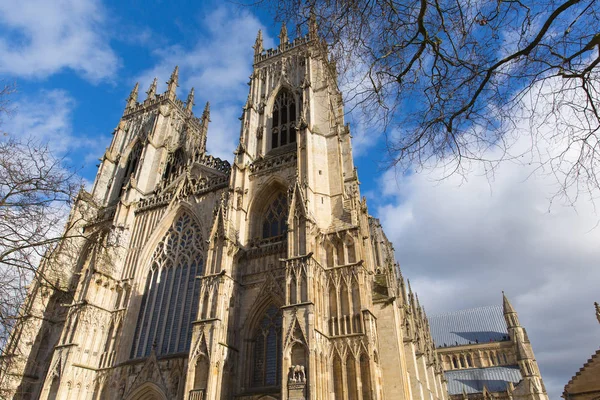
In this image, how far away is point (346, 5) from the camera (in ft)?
17.1

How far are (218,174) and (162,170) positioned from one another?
7.61 metres

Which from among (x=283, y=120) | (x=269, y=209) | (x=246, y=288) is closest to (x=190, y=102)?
(x=283, y=120)

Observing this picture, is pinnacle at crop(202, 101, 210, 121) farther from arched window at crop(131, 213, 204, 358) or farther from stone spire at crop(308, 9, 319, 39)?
stone spire at crop(308, 9, 319, 39)

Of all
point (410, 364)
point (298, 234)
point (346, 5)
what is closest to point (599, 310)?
point (410, 364)

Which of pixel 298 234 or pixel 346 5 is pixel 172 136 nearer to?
pixel 298 234

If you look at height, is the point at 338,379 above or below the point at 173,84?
below

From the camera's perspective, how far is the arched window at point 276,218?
A: 2089 centimetres

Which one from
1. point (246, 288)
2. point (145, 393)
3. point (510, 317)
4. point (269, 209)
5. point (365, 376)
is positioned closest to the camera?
point (365, 376)

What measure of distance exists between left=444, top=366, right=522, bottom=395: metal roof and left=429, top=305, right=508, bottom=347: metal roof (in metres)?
4.94

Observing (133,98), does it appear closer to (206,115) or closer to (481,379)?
(206,115)

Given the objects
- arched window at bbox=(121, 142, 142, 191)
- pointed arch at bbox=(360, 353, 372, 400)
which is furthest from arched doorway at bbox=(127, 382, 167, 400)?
arched window at bbox=(121, 142, 142, 191)

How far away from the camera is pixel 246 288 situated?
18656 mm

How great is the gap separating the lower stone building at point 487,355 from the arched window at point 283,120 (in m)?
34.6

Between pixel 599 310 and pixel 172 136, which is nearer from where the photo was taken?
pixel 599 310
